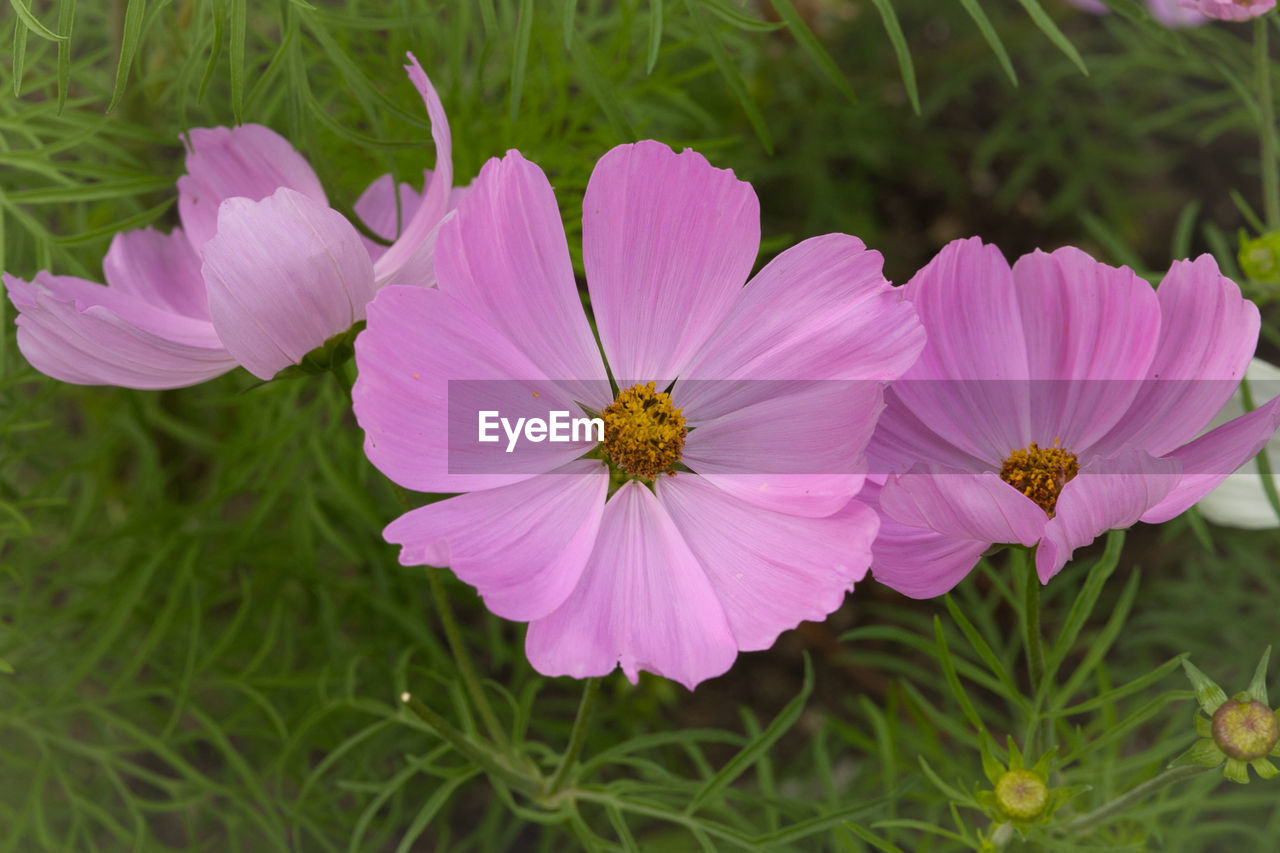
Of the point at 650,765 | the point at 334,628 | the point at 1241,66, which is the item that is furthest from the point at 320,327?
the point at 1241,66

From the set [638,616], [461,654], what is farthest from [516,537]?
[461,654]

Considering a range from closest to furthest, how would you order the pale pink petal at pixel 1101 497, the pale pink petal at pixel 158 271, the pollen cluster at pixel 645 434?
the pale pink petal at pixel 1101 497
the pollen cluster at pixel 645 434
the pale pink petal at pixel 158 271

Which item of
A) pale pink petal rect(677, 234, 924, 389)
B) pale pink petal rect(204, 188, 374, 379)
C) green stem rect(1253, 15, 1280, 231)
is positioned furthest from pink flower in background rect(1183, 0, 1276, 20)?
pale pink petal rect(204, 188, 374, 379)

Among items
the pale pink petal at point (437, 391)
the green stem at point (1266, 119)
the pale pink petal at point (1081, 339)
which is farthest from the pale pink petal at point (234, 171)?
the green stem at point (1266, 119)

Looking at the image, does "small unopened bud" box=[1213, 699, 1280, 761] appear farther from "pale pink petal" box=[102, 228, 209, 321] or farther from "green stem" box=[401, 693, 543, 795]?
"pale pink petal" box=[102, 228, 209, 321]

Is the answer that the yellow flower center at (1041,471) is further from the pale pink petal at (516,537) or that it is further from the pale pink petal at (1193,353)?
the pale pink petal at (516,537)

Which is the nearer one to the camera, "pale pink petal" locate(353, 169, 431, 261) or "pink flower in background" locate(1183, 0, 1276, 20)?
"pink flower in background" locate(1183, 0, 1276, 20)

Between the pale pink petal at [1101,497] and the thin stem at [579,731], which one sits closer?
the pale pink petal at [1101,497]
